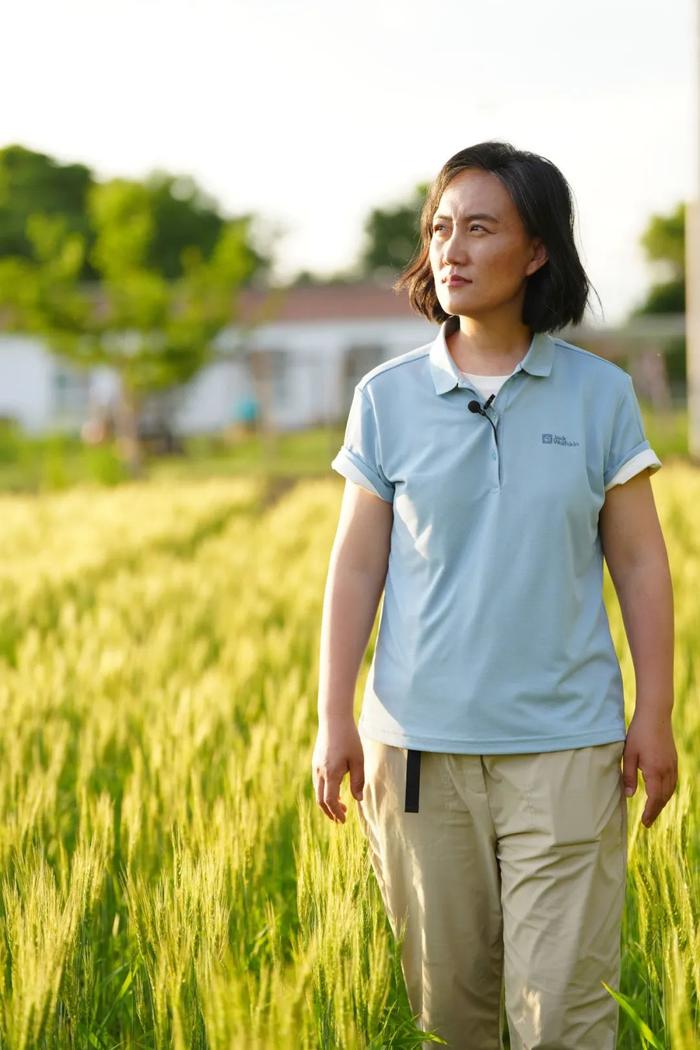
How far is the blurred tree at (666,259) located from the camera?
161 feet

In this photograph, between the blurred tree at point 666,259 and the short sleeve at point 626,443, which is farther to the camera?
the blurred tree at point 666,259

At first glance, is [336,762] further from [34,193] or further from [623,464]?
[34,193]

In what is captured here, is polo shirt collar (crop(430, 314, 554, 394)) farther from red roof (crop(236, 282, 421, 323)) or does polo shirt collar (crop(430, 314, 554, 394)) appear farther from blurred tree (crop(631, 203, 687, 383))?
blurred tree (crop(631, 203, 687, 383))

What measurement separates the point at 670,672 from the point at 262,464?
19599 mm

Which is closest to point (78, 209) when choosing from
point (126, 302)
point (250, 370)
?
point (250, 370)

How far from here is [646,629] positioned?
204 cm

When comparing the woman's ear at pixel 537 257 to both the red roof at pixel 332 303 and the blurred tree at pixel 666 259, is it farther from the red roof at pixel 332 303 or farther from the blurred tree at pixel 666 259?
the blurred tree at pixel 666 259

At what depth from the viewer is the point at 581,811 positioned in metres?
1.93

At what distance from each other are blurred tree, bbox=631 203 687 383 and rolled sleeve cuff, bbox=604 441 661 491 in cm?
4781

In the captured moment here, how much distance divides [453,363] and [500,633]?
1.33ft

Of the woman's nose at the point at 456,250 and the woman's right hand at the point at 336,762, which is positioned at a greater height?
the woman's nose at the point at 456,250

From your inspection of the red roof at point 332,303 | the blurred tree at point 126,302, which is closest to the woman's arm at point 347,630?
the blurred tree at point 126,302

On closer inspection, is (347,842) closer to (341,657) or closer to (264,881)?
(341,657)

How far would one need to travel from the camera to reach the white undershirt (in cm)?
203
